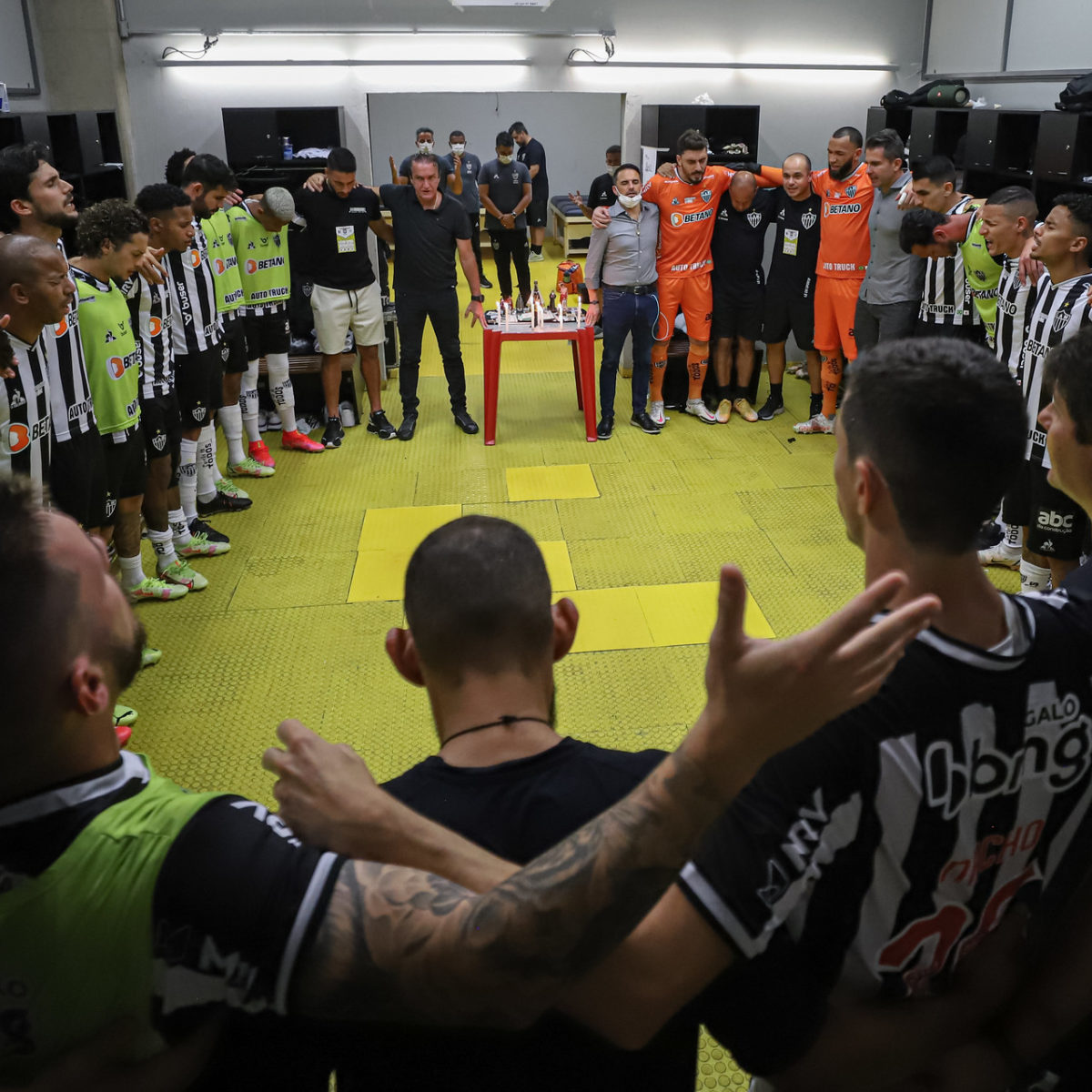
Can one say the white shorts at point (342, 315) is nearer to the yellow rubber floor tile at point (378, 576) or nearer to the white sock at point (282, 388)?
the white sock at point (282, 388)

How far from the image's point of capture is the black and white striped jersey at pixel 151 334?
450 cm

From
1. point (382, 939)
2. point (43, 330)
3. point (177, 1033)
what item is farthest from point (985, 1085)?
point (43, 330)

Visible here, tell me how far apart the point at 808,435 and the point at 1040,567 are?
2950 mm

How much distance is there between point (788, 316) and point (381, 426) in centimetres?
314

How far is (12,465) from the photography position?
3.40 metres

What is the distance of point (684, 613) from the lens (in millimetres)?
4719

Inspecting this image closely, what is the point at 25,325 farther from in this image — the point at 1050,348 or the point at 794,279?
the point at 794,279

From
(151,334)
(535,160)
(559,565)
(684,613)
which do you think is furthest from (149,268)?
(535,160)

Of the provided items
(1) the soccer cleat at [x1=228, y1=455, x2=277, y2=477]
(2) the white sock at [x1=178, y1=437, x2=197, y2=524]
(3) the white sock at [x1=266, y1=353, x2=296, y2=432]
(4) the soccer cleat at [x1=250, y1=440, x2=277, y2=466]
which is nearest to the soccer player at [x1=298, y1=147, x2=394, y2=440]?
(3) the white sock at [x1=266, y1=353, x2=296, y2=432]

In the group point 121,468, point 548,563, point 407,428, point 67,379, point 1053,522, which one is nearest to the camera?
point 67,379

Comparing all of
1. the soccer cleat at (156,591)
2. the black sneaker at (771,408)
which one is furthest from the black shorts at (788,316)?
the soccer cleat at (156,591)

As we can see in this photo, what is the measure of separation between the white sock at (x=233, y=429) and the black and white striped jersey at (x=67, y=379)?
2.29m

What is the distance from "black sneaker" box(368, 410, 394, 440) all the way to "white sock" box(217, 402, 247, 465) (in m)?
1.08

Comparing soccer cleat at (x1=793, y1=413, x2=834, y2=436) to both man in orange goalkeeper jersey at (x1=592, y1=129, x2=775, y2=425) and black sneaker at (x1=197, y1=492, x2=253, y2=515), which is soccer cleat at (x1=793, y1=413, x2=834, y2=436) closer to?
man in orange goalkeeper jersey at (x1=592, y1=129, x2=775, y2=425)
